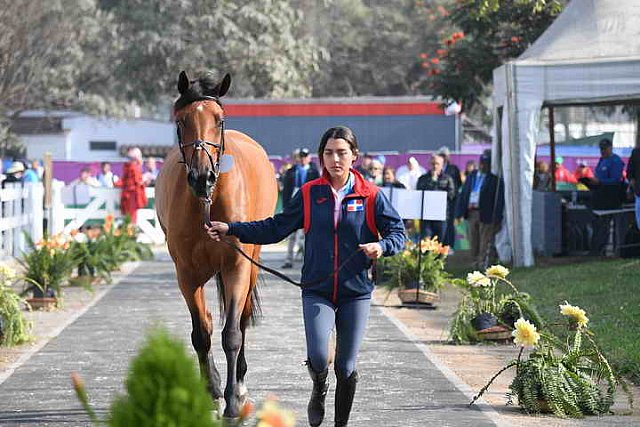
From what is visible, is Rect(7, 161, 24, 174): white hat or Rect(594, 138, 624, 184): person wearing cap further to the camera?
Rect(7, 161, 24, 174): white hat

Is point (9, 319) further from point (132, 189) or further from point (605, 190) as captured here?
point (132, 189)

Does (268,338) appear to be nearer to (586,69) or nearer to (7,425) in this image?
(7,425)

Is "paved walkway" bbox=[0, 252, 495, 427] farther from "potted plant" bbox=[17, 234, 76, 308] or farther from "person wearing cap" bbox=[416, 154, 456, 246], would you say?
"person wearing cap" bbox=[416, 154, 456, 246]

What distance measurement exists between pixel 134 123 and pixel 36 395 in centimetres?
6130

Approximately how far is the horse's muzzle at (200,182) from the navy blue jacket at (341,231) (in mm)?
864

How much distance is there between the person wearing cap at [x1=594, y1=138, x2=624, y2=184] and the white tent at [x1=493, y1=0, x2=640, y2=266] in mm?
1854

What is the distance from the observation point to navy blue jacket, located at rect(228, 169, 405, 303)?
7441mm

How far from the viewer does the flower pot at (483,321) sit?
12.9 meters

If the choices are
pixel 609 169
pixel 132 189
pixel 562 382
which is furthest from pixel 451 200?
pixel 562 382

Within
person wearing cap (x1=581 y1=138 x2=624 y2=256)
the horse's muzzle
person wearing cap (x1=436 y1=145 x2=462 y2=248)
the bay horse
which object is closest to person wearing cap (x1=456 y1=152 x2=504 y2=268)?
person wearing cap (x1=436 y1=145 x2=462 y2=248)

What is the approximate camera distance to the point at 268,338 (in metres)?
13.3

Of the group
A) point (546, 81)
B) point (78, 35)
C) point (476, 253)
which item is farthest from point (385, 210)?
point (78, 35)

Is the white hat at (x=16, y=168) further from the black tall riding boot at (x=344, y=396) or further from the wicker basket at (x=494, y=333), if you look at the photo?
the black tall riding boot at (x=344, y=396)

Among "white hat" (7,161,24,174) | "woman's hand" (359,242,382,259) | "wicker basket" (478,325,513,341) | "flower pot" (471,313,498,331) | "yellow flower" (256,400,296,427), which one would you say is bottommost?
"wicker basket" (478,325,513,341)
